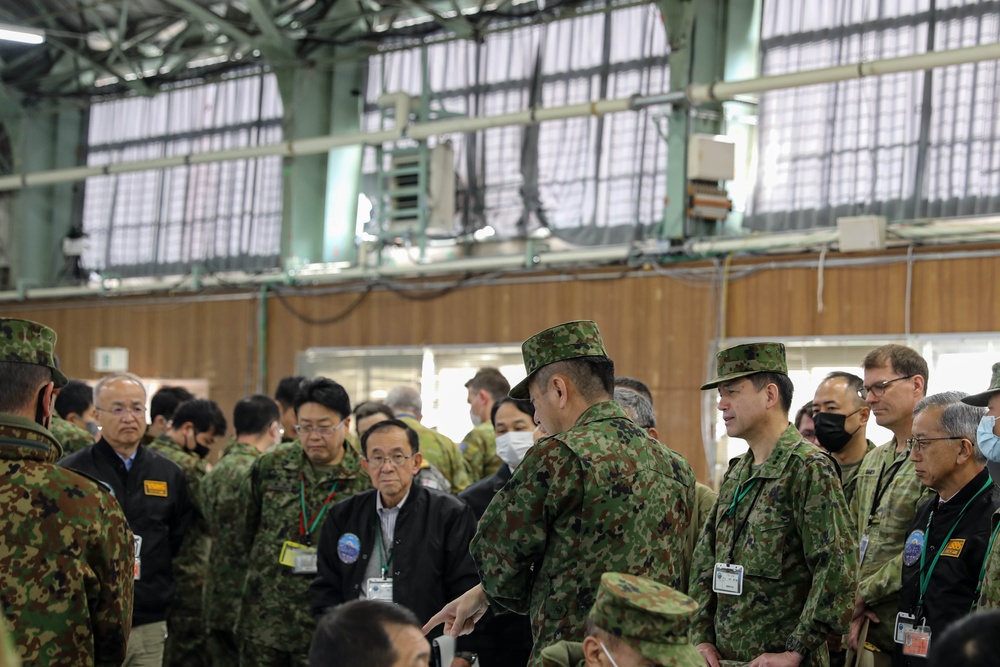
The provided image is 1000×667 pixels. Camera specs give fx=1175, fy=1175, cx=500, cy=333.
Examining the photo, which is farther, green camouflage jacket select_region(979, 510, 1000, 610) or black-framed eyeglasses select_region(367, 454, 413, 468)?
black-framed eyeglasses select_region(367, 454, 413, 468)

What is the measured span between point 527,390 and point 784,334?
578 centimetres

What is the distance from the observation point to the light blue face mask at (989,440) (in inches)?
139

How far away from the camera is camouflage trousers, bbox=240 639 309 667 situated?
191 inches

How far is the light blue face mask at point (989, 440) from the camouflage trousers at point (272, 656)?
2753mm

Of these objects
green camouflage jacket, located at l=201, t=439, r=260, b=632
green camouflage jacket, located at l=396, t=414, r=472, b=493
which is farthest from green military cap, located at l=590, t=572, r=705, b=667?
green camouflage jacket, located at l=396, t=414, r=472, b=493

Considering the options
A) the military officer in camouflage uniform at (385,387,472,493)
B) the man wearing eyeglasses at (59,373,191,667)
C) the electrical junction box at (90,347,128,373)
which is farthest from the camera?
the electrical junction box at (90,347,128,373)

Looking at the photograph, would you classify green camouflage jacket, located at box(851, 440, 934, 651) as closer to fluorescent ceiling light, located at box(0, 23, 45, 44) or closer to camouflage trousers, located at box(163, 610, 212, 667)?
camouflage trousers, located at box(163, 610, 212, 667)

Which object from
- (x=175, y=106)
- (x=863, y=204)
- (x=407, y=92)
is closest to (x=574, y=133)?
(x=407, y=92)

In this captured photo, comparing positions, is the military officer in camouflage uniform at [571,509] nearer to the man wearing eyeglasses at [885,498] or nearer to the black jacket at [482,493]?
the man wearing eyeglasses at [885,498]

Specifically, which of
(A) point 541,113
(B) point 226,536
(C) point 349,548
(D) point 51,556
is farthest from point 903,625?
(A) point 541,113

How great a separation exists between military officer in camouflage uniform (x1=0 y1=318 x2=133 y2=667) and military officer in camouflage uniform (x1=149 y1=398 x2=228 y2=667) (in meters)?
2.35

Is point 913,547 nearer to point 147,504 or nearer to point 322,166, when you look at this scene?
Result: point 147,504

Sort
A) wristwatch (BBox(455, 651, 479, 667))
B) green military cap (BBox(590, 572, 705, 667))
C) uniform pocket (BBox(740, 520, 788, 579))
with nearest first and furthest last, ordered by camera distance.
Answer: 1. green military cap (BBox(590, 572, 705, 667))
2. uniform pocket (BBox(740, 520, 788, 579))
3. wristwatch (BBox(455, 651, 479, 667))

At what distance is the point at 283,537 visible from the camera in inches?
193
